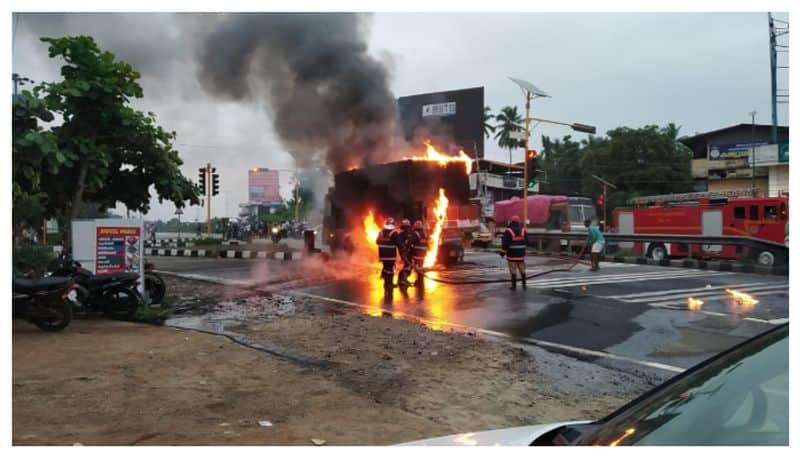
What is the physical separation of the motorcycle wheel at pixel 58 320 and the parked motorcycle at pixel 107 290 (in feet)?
2.71

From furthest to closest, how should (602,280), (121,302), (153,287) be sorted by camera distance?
(602,280), (153,287), (121,302)

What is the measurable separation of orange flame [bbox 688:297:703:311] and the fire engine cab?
7922mm

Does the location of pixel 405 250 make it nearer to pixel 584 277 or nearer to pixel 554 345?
pixel 584 277

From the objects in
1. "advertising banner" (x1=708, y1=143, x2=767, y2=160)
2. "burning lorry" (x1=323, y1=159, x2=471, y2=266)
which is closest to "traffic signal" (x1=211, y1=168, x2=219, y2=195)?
"burning lorry" (x1=323, y1=159, x2=471, y2=266)

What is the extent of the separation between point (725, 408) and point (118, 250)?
9.90 metres

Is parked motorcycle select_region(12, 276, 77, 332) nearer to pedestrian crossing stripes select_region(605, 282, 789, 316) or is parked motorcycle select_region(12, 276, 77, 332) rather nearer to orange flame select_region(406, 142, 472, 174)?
pedestrian crossing stripes select_region(605, 282, 789, 316)

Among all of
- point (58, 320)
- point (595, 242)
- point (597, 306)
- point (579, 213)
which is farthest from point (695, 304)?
point (579, 213)

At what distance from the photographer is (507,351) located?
284 inches

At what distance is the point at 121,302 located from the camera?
9.56m

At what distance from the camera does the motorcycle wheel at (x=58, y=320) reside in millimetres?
8016

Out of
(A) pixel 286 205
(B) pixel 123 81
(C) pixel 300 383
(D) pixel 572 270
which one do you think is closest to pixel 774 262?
(D) pixel 572 270

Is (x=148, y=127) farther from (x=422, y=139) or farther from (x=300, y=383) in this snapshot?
(x=422, y=139)

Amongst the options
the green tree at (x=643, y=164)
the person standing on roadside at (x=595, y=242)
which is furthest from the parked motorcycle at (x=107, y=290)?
the green tree at (x=643, y=164)
